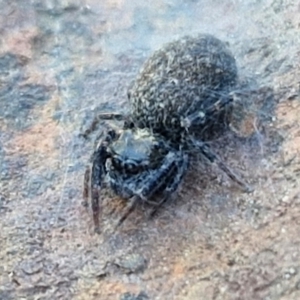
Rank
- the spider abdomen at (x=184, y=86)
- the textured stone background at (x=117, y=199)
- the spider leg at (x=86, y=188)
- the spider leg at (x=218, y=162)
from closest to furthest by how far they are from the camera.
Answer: the textured stone background at (x=117, y=199) < the spider leg at (x=218, y=162) < the spider leg at (x=86, y=188) < the spider abdomen at (x=184, y=86)

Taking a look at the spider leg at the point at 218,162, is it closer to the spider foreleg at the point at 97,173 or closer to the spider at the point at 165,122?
the spider at the point at 165,122

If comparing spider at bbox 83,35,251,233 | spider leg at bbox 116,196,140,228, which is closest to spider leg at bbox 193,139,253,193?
spider at bbox 83,35,251,233

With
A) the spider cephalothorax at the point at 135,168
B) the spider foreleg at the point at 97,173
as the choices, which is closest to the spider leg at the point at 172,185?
the spider cephalothorax at the point at 135,168

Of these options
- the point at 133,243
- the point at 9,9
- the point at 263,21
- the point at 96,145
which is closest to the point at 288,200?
the point at 133,243

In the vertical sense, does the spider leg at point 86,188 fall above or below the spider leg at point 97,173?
below

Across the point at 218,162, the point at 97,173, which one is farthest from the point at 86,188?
the point at 218,162

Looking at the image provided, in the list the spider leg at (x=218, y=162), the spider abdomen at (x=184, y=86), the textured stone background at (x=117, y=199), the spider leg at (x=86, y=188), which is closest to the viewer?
the textured stone background at (x=117, y=199)

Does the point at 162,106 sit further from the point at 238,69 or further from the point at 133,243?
the point at 133,243

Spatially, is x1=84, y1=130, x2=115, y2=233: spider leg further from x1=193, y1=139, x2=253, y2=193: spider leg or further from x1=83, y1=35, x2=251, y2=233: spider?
x1=193, y1=139, x2=253, y2=193: spider leg
